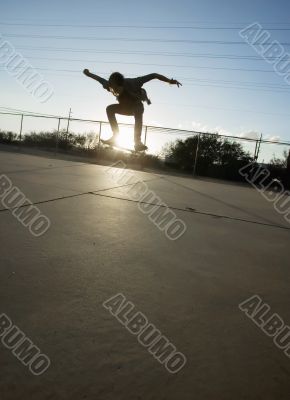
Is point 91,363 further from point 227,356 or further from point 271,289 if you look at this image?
point 271,289

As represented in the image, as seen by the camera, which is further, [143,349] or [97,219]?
[97,219]

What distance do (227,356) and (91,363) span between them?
0.48 m

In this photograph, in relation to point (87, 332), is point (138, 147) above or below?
above

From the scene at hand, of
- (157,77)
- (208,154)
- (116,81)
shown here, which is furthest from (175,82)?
(208,154)

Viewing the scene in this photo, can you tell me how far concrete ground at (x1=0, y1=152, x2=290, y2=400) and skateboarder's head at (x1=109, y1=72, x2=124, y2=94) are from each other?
9.10 ft

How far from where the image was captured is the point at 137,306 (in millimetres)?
1486

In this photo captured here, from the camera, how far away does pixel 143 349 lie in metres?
1.19

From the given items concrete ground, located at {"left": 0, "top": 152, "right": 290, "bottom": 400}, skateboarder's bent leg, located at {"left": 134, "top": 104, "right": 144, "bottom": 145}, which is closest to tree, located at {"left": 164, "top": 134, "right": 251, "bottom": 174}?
skateboarder's bent leg, located at {"left": 134, "top": 104, "right": 144, "bottom": 145}

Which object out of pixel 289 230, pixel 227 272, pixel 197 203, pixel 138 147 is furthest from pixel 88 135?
pixel 227 272

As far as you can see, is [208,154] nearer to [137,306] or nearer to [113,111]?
[113,111]

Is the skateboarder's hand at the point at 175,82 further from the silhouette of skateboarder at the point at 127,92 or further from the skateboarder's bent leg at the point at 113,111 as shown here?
the skateboarder's bent leg at the point at 113,111

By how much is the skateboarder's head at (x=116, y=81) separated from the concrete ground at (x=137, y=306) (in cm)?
277

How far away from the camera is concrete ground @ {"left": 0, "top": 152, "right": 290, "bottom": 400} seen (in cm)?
100

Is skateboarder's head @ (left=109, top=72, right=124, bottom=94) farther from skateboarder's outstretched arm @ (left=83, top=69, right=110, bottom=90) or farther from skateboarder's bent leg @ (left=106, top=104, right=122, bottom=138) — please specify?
skateboarder's bent leg @ (left=106, top=104, right=122, bottom=138)
